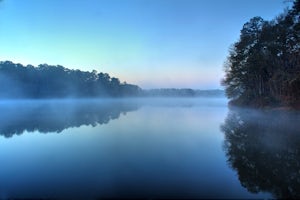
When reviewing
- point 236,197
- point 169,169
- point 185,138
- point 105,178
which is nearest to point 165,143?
point 185,138

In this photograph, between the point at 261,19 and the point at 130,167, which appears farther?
the point at 261,19

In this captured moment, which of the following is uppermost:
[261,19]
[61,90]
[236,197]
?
[261,19]

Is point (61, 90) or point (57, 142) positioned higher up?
point (61, 90)

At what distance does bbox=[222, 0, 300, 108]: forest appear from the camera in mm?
23219

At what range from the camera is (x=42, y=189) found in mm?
5527

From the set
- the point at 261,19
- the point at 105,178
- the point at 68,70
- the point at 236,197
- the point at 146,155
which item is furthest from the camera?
the point at 68,70

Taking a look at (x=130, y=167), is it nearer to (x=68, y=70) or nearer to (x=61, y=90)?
(x=61, y=90)

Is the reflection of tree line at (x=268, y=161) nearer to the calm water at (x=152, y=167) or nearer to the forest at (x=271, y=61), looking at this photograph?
the calm water at (x=152, y=167)

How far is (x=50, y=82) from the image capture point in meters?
81.8

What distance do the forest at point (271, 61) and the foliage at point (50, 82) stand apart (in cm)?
6745

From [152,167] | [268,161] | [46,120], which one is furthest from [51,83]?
[268,161]

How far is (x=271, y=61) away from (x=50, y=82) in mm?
75005

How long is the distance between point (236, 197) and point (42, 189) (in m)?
4.69

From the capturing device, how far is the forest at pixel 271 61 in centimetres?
2322
